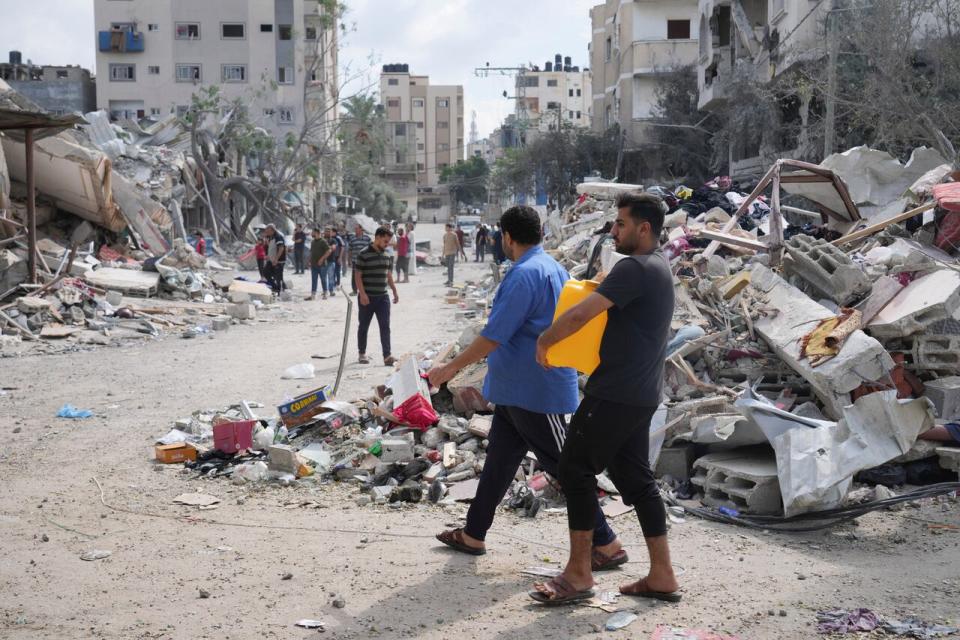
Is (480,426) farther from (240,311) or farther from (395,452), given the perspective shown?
(240,311)

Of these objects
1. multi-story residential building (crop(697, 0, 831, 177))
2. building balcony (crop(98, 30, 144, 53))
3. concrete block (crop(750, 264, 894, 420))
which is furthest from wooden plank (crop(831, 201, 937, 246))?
building balcony (crop(98, 30, 144, 53))

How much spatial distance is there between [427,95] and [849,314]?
11300 centimetres

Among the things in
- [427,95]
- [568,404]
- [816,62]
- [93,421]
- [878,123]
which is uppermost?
[427,95]

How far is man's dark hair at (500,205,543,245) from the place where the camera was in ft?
13.7

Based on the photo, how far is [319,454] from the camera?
643 cm

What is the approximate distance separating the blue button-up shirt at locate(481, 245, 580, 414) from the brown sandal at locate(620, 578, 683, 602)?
0.78 meters

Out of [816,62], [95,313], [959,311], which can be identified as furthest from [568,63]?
[959,311]

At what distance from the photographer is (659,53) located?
4238 centimetres

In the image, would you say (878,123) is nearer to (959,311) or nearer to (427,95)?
(959,311)

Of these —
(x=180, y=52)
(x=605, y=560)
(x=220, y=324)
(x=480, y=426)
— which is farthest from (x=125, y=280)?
(x=180, y=52)

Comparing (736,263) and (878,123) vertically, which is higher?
(878,123)

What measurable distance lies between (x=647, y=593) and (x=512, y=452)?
0.88 m

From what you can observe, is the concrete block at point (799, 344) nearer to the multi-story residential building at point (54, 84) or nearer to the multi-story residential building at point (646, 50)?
the multi-story residential building at point (646, 50)

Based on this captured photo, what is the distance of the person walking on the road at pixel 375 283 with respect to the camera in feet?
33.5
